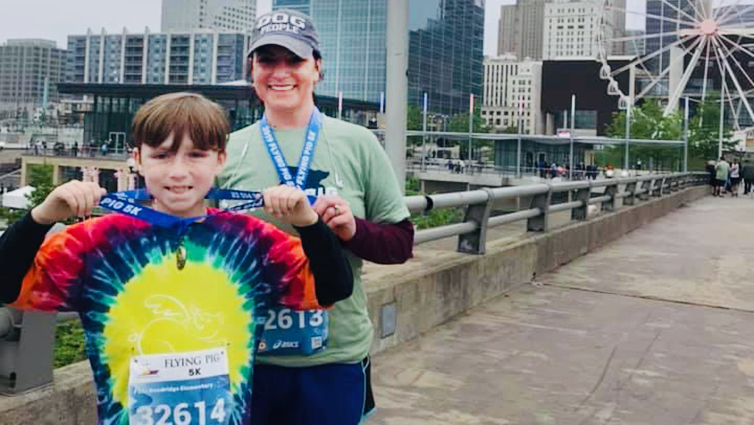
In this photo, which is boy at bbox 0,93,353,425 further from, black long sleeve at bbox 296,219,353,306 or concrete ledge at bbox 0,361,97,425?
concrete ledge at bbox 0,361,97,425

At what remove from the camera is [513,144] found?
62156 mm

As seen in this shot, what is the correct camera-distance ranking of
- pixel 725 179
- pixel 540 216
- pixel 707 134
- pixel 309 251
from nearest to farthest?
pixel 309 251
pixel 540 216
pixel 725 179
pixel 707 134

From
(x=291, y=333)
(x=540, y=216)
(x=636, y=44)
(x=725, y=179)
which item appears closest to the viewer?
(x=291, y=333)

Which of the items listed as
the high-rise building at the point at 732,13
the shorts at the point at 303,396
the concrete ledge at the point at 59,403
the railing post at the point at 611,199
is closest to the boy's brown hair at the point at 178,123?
the shorts at the point at 303,396

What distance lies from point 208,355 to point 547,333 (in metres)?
4.81

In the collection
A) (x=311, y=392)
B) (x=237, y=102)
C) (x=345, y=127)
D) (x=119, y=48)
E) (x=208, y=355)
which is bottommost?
(x=311, y=392)

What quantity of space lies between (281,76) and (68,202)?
2.55ft

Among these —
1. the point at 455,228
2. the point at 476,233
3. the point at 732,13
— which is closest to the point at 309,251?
the point at 455,228

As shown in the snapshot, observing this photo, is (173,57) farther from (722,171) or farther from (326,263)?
(326,263)

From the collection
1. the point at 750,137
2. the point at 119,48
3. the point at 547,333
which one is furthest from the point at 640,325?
the point at 119,48

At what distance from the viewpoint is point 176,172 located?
74.2 inches

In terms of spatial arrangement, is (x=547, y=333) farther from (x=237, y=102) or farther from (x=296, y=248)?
(x=237, y=102)

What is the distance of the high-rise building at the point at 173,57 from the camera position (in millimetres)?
147875

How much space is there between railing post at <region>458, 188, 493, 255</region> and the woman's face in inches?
196
